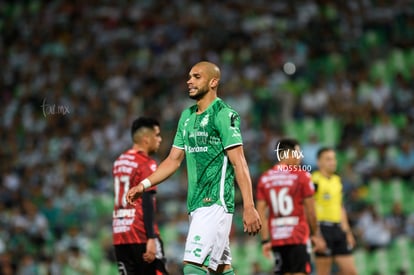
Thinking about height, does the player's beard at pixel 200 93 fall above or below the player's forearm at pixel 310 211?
above

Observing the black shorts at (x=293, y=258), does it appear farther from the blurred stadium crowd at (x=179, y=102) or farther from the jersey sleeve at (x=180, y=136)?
the blurred stadium crowd at (x=179, y=102)

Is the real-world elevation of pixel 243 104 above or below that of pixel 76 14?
below

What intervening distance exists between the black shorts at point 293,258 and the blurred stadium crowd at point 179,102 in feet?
15.5

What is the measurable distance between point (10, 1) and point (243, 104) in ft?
32.1

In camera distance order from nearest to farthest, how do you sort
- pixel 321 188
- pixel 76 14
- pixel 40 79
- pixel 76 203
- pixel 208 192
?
pixel 208 192, pixel 321 188, pixel 76 203, pixel 40 79, pixel 76 14

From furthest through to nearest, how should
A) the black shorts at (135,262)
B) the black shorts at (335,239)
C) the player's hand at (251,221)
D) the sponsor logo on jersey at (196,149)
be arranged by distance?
the black shorts at (335,239), the black shorts at (135,262), the sponsor logo on jersey at (196,149), the player's hand at (251,221)

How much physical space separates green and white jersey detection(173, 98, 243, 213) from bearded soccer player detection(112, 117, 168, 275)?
71.9 inches

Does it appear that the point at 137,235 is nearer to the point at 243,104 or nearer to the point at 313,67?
the point at 243,104

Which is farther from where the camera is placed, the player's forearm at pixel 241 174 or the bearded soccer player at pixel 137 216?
the bearded soccer player at pixel 137 216

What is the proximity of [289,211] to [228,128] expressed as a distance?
152 inches

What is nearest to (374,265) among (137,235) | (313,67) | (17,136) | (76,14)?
(313,67)

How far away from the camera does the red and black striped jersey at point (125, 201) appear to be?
10.2 meters

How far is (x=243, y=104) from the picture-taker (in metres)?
20.5

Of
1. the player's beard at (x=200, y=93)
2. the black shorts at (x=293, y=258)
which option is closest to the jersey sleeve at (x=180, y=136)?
the player's beard at (x=200, y=93)
